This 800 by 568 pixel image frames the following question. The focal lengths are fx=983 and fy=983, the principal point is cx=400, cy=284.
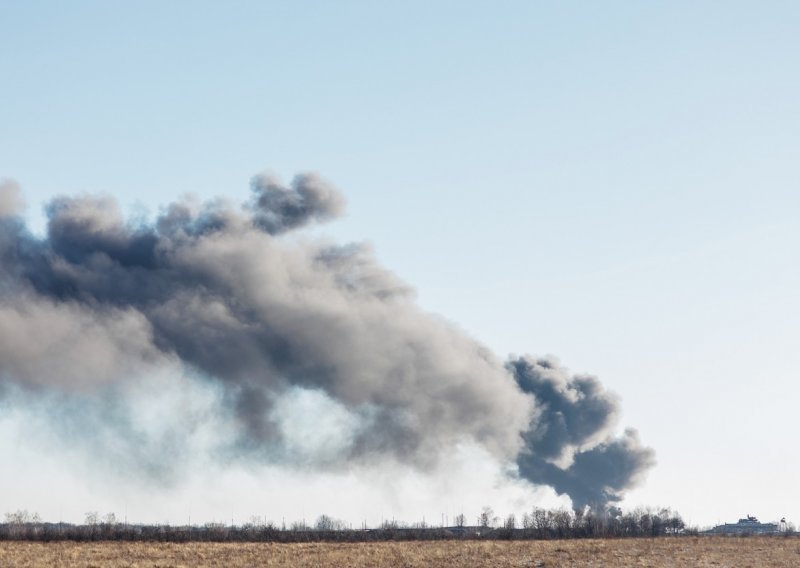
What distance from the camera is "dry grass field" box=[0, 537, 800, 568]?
194 feet

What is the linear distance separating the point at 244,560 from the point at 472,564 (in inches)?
566

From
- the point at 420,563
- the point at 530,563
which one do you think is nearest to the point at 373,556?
the point at 420,563

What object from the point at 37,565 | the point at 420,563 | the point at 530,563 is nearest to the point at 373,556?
the point at 420,563

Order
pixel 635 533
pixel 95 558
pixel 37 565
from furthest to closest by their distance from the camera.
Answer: pixel 635 533, pixel 95 558, pixel 37 565

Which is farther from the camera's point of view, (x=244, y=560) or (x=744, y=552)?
(x=744, y=552)

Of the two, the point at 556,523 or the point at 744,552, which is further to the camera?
the point at 556,523

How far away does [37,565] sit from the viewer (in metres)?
53.9

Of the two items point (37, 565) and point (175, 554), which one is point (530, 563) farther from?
point (37, 565)

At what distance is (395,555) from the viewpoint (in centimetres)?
6712

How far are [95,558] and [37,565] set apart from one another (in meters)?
6.58

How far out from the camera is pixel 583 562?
6419cm

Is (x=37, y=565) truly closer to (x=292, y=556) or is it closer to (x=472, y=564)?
(x=292, y=556)

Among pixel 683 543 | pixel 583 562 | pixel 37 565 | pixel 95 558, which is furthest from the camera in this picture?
pixel 683 543

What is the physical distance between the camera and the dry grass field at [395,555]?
194 feet
